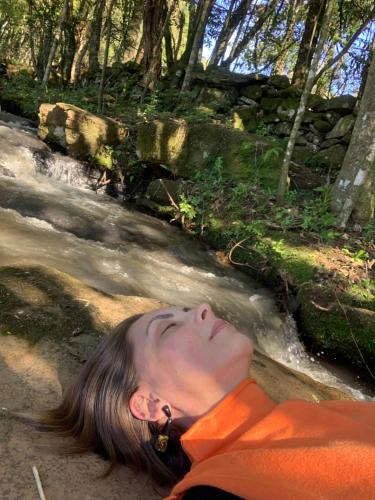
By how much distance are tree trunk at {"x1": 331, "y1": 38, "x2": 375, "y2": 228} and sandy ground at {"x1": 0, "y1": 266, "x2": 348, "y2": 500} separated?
182 inches

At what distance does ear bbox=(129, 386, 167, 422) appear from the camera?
1.78 m

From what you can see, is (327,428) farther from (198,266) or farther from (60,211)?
(60,211)

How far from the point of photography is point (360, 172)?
7270 millimetres

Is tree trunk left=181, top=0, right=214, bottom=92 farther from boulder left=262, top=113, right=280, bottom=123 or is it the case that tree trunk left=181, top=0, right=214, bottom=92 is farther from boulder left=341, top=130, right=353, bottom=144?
boulder left=341, top=130, right=353, bottom=144

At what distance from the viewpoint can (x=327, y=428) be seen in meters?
1.64

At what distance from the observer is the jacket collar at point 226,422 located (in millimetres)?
1646

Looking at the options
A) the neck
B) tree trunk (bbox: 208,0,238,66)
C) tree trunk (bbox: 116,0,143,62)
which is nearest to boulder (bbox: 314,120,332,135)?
tree trunk (bbox: 116,0,143,62)

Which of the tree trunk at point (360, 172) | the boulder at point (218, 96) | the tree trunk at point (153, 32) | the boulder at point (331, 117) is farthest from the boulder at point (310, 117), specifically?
the tree trunk at point (153, 32)

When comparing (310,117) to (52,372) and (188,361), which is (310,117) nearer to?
(52,372)

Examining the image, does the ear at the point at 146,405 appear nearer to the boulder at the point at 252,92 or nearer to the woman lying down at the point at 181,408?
the woman lying down at the point at 181,408

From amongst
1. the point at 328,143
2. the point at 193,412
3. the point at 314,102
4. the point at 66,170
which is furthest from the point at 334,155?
the point at 193,412

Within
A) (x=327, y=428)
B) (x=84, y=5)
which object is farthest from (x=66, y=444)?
(x=84, y=5)

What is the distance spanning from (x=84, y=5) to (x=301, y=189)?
17.0 meters

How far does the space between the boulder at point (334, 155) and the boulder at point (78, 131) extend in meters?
5.12
